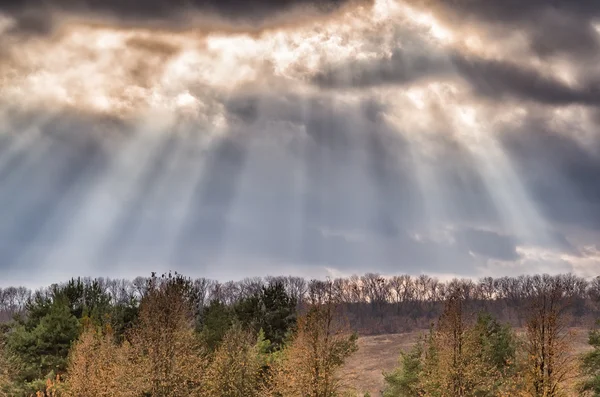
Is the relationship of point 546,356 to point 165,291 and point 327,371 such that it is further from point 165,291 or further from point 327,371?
point 165,291

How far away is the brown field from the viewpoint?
110 meters

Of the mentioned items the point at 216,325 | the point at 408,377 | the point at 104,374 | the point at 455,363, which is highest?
the point at 216,325

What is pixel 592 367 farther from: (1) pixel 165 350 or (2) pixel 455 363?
(1) pixel 165 350

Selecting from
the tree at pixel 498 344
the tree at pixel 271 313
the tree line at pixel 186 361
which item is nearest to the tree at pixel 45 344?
the tree line at pixel 186 361

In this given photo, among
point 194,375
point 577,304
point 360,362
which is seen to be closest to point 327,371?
point 194,375

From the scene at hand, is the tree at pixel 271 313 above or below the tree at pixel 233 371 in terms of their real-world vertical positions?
above

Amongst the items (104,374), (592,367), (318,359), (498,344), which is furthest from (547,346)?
(104,374)

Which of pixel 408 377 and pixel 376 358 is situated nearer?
pixel 408 377

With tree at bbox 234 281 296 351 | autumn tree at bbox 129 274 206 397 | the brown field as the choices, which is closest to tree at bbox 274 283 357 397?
autumn tree at bbox 129 274 206 397

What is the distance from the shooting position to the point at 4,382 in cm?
5006

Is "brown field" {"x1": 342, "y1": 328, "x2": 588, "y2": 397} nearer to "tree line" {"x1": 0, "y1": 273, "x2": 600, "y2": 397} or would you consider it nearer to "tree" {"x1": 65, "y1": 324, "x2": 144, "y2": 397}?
"tree line" {"x1": 0, "y1": 273, "x2": 600, "y2": 397}

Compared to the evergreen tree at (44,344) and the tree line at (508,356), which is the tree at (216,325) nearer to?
the evergreen tree at (44,344)

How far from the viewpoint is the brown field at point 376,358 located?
360 feet

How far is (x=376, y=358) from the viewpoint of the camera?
133 meters
